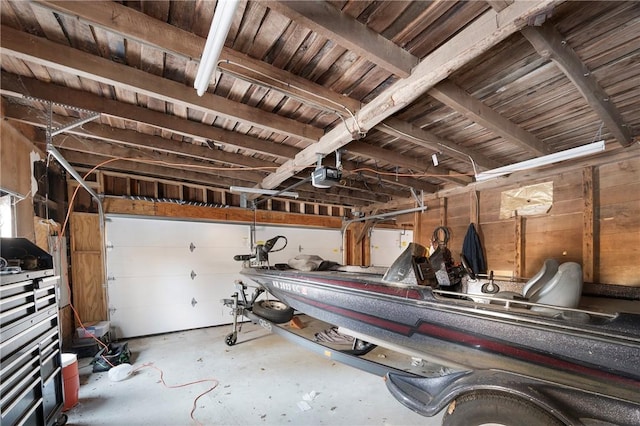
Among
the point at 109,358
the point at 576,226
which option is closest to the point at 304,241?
the point at 109,358

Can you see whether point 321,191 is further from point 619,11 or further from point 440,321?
point 619,11

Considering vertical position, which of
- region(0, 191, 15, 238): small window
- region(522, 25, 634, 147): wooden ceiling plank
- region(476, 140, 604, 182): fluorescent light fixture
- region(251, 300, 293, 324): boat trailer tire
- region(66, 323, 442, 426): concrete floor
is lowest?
region(66, 323, 442, 426): concrete floor

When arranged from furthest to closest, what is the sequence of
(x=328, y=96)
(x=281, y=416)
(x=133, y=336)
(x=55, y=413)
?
(x=133, y=336)
(x=281, y=416)
(x=328, y=96)
(x=55, y=413)

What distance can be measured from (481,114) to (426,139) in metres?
0.59

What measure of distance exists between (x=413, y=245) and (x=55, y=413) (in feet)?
10.4

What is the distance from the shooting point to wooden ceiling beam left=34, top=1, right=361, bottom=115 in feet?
4.41

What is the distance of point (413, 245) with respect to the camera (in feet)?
7.68

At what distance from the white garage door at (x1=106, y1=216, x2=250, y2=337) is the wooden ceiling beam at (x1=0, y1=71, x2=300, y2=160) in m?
2.79

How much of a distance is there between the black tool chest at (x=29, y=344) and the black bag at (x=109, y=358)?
3.81 feet

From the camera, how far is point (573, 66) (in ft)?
5.48

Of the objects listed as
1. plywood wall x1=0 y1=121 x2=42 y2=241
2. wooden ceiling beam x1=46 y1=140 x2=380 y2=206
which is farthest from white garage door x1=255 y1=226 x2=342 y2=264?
plywood wall x1=0 y1=121 x2=42 y2=241

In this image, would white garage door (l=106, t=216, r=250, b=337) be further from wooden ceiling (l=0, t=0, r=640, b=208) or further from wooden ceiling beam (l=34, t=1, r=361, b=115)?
wooden ceiling beam (l=34, t=1, r=361, b=115)

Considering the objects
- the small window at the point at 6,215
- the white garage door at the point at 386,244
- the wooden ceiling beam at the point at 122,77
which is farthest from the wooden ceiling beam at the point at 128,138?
the white garage door at the point at 386,244

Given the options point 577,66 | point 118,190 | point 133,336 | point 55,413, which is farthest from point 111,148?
point 577,66
